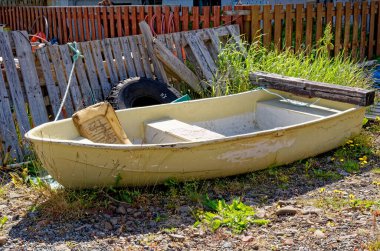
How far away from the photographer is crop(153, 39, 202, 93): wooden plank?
25.0 ft

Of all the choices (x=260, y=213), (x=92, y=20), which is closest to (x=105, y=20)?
(x=92, y=20)

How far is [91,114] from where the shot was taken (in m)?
5.43

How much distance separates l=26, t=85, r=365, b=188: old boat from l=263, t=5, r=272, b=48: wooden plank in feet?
7.56

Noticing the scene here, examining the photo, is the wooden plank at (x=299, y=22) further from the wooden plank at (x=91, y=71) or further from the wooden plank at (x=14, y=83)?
the wooden plank at (x=14, y=83)

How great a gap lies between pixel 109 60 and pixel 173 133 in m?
2.25

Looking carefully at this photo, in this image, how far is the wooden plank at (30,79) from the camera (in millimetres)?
6285

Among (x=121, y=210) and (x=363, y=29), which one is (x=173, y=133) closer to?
(x=121, y=210)

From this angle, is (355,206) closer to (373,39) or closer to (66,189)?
(66,189)

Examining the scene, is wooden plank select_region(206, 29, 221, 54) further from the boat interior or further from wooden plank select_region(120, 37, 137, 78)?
the boat interior

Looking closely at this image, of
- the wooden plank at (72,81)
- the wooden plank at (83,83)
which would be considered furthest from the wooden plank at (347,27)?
the wooden plank at (72,81)

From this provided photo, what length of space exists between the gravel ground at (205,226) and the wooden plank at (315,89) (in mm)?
941

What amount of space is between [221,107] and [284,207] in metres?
2.25

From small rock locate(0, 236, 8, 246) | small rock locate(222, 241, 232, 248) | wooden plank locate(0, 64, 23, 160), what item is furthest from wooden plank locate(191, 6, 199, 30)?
small rock locate(0, 236, 8, 246)

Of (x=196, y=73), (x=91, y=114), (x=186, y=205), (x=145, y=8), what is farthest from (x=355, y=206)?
(x=145, y=8)
